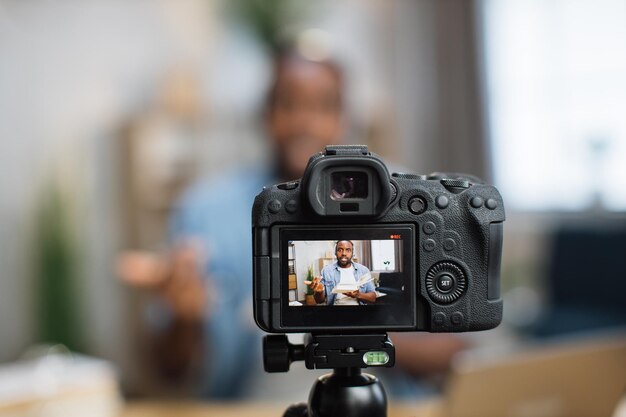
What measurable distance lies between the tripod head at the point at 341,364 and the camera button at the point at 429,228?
4.3 inches

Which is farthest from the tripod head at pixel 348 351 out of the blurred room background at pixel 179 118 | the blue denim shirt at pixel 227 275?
the blurred room background at pixel 179 118

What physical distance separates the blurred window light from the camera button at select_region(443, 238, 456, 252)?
2.52 metres

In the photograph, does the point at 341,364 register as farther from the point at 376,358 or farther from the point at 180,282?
the point at 180,282

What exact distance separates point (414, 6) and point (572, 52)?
1127 millimetres

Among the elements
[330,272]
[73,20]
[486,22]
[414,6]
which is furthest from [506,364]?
[73,20]

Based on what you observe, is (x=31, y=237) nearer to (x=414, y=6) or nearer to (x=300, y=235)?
(x=414, y=6)

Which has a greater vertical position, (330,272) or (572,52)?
(572,52)

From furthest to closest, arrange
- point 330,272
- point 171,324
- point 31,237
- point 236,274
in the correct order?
point 31,237 < point 236,274 < point 171,324 < point 330,272

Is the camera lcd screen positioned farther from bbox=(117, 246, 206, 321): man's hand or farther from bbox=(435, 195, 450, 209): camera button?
bbox=(117, 246, 206, 321): man's hand

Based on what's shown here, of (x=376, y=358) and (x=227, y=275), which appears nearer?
(x=376, y=358)

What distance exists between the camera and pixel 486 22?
139 inches

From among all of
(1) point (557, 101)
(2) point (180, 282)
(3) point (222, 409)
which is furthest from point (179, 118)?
(3) point (222, 409)

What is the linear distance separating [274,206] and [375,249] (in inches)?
4.2

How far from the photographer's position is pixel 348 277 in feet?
2.15
